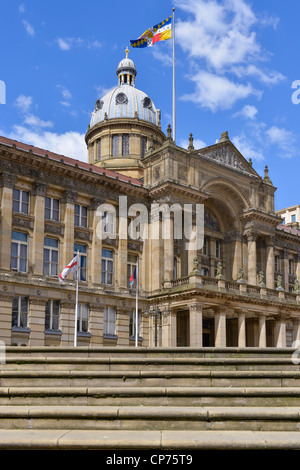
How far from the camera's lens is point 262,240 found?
194 feet

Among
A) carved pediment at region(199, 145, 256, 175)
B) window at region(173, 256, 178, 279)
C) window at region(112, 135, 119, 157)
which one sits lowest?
window at region(173, 256, 178, 279)

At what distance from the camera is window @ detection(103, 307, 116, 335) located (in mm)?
45750

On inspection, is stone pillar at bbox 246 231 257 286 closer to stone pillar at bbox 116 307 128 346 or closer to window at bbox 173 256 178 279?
window at bbox 173 256 178 279

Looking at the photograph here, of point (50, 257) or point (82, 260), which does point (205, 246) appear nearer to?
point (82, 260)

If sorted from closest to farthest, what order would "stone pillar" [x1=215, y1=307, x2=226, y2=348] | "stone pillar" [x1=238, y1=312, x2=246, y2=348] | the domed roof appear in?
"stone pillar" [x1=215, y1=307, x2=226, y2=348] < "stone pillar" [x1=238, y1=312, x2=246, y2=348] < the domed roof

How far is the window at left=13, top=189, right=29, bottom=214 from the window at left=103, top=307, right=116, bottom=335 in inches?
412

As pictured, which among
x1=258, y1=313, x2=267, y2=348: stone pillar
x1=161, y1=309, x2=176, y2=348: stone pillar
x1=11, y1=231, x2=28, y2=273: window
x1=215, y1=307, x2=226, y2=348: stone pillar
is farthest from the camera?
x1=258, y1=313, x2=267, y2=348: stone pillar

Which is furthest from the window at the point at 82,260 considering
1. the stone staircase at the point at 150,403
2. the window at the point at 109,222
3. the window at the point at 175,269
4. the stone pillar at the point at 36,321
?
the stone staircase at the point at 150,403

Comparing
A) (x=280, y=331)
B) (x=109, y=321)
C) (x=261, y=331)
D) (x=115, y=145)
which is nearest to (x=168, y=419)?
(x=109, y=321)

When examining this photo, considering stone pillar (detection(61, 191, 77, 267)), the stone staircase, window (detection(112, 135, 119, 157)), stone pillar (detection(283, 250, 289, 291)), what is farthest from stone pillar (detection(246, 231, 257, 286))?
the stone staircase

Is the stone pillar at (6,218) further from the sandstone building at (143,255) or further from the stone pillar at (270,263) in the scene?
the stone pillar at (270,263)

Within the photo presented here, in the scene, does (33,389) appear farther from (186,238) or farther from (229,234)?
(229,234)

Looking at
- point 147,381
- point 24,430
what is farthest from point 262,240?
point 24,430

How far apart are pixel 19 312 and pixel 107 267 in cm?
953
